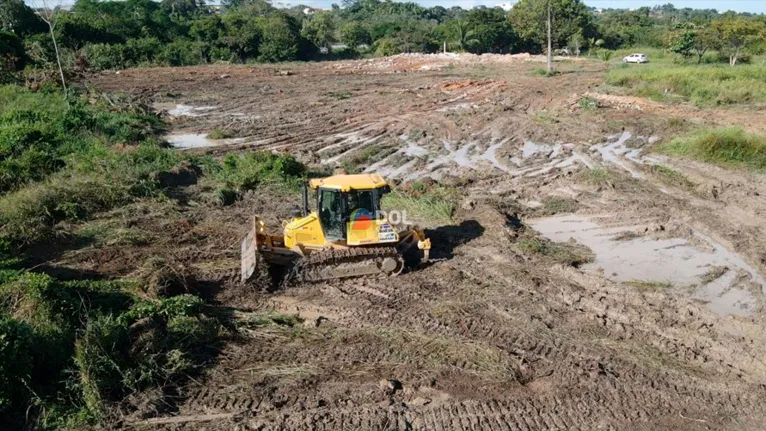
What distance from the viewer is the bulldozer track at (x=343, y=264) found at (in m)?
9.91

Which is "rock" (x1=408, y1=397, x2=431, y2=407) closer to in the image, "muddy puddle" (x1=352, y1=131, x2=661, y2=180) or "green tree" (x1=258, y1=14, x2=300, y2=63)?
"muddy puddle" (x1=352, y1=131, x2=661, y2=180)

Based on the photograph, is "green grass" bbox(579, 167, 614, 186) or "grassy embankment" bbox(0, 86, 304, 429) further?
"green grass" bbox(579, 167, 614, 186)

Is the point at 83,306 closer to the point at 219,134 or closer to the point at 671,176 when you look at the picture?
the point at 219,134

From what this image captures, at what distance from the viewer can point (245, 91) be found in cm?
3431

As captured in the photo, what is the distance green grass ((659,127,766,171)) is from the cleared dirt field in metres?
0.70

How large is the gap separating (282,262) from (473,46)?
59907mm

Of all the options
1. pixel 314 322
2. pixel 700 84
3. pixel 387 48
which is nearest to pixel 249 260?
pixel 314 322

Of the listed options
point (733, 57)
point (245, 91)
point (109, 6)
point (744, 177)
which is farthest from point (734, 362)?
point (109, 6)

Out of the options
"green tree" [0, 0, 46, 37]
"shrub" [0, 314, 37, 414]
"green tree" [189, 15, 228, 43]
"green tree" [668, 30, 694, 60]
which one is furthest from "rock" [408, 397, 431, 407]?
"green tree" [189, 15, 228, 43]

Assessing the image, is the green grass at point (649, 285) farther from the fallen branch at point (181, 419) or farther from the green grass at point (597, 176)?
the fallen branch at point (181, 419)

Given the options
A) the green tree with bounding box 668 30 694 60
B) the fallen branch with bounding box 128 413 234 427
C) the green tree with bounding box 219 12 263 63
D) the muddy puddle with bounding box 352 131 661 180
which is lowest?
the fallen branch with bounding box 128 413 234 427

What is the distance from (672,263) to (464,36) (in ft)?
188

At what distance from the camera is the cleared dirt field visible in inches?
268

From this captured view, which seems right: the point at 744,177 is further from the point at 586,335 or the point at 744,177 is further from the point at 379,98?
the point at 379,98
